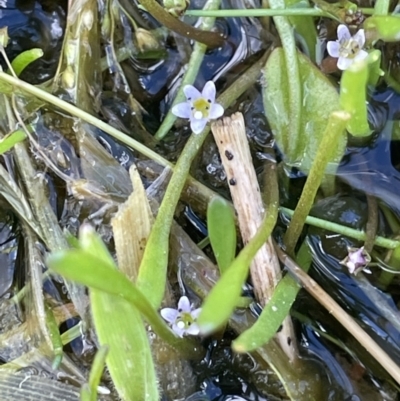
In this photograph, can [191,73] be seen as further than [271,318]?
Yes

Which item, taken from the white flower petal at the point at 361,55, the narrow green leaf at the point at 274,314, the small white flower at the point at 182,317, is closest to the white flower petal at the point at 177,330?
the small white flower at the point at 182,317

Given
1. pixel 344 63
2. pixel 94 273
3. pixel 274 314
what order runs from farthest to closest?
pixel 344 63
pixel 274 314
pixel 94 273

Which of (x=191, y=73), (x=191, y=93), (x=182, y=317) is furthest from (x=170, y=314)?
(x=191, y=73)

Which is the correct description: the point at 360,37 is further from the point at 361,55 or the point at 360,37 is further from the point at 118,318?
the point at 118,318

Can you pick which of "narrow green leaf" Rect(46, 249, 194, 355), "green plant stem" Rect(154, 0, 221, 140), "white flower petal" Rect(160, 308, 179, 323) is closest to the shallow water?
"green plant stem" Rect(154, 0, 221, 140)

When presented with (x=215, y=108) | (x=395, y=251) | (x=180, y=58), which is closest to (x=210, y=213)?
(x=215, y=108)

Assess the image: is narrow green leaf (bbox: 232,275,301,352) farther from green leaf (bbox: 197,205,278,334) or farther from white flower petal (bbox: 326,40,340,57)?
white flower petal (bbox: 326,40,340,57)
